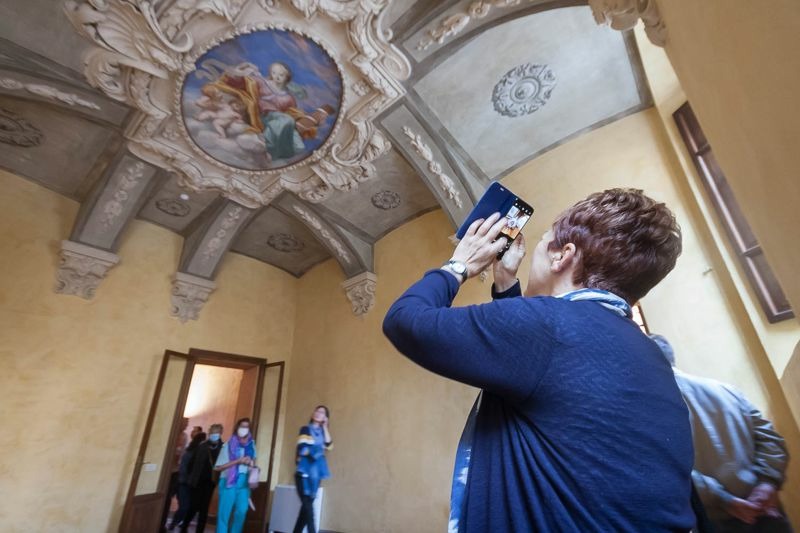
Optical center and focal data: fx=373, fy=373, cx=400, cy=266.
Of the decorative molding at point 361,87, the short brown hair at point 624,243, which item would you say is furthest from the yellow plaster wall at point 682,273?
the short brown hair at point 624,243

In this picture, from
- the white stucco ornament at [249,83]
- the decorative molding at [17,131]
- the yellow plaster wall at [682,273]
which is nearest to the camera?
the yellow plaster wall at [682,273]

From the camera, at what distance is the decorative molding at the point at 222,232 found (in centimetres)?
650

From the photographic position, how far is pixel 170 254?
277 inches

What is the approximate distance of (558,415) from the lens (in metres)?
0.72

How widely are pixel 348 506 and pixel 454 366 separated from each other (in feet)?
20.7

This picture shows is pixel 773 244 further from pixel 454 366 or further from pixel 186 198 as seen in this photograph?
pixel 186 198

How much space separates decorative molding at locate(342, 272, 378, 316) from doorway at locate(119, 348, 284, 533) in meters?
2.03

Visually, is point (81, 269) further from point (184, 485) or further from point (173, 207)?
point (184, 485)

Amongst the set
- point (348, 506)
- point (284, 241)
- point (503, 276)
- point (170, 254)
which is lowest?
point (348, 506)

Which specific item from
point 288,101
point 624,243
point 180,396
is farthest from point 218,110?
point 624,243

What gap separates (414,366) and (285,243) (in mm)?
3845

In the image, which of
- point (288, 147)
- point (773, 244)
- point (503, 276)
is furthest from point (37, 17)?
point (773, 244)

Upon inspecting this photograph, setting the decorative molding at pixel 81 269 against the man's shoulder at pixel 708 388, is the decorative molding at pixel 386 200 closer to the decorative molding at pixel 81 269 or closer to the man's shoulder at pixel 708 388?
the decorative molding at pixel 81 269

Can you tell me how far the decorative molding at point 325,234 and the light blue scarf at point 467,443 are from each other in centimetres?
592
